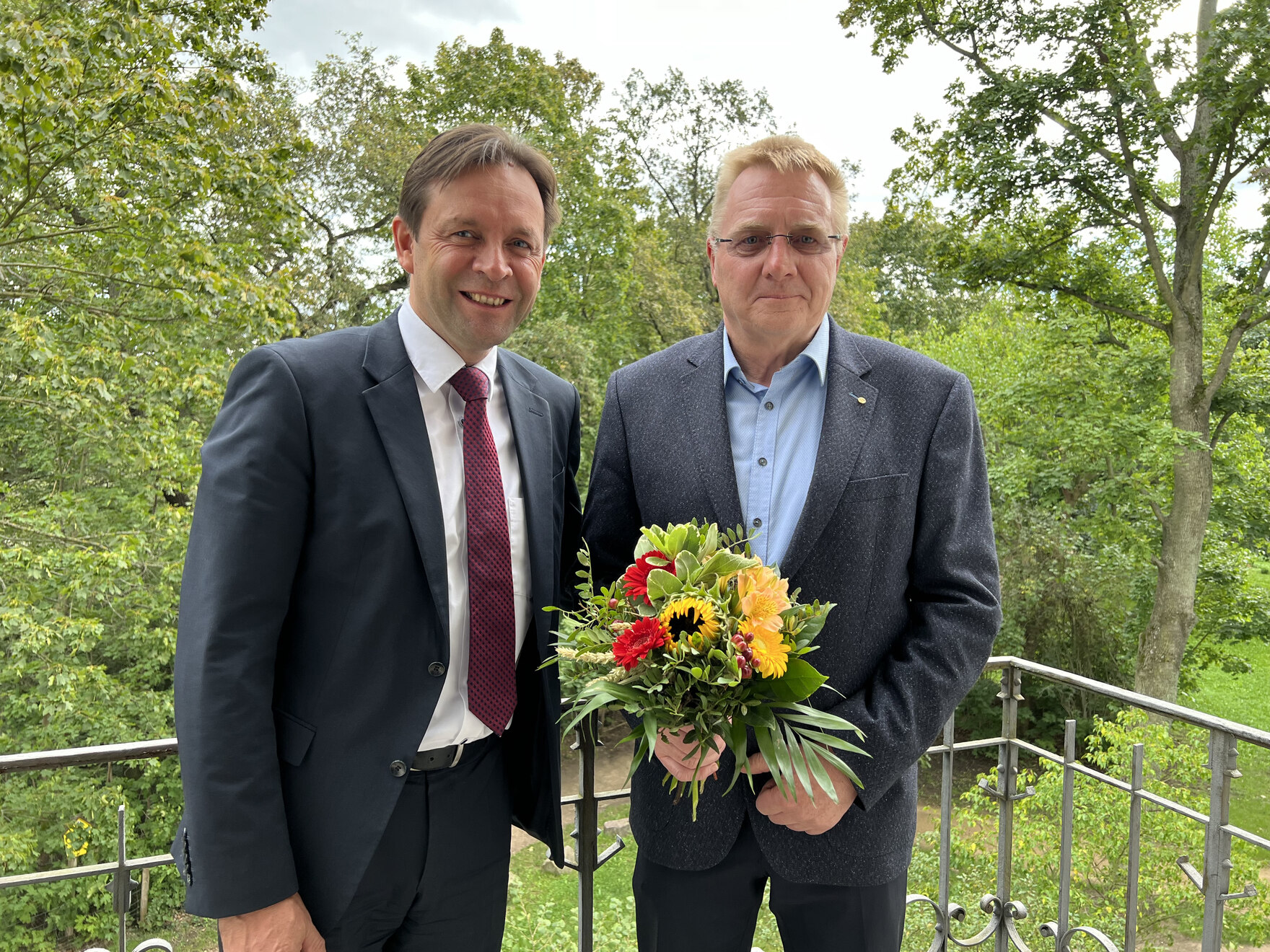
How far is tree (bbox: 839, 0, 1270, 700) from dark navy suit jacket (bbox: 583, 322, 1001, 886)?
12.2 meters

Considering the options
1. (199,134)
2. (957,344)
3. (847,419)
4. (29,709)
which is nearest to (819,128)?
(957,344)

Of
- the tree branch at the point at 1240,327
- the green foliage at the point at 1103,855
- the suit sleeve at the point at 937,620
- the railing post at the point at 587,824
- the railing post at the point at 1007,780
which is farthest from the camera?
the tree branch at the point at 1240,327

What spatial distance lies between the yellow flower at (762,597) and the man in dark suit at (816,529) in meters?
0.28

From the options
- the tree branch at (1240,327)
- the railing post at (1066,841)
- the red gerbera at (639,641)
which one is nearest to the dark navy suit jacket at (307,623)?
the red gerbera at (639,641)

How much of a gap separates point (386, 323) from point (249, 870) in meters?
1.07

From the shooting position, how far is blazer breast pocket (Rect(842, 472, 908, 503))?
6.02 feet

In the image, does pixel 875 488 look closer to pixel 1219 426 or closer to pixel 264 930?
pixel 264 930

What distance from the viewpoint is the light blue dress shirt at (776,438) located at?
188 centimetres

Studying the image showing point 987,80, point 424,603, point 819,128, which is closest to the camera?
point 424,603

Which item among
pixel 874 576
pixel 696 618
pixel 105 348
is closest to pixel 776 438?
pixel 874 576

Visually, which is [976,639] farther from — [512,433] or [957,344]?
[957,344]

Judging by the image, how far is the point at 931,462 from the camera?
1.87 m

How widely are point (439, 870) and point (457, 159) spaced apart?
1.42 m

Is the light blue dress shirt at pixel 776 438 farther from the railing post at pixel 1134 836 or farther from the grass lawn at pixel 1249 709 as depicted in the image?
the grass lawn at pixel 1249 709
